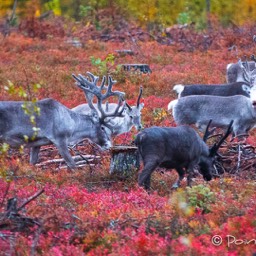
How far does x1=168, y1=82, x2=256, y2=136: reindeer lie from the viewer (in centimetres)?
1356

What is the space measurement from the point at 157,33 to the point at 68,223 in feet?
73.1

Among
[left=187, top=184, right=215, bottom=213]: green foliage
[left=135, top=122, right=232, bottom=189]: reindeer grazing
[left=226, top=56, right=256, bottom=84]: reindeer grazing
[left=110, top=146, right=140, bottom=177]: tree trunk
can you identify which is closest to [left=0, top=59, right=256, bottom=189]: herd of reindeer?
[left=135, top=122, right=232, bottom=189]: reindeer grazing

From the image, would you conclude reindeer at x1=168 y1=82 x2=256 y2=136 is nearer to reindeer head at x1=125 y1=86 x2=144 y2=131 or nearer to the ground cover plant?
the ground cover plant

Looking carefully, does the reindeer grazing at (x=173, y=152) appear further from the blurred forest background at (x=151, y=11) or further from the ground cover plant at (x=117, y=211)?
the blurred forest background at (x=151, y=11)

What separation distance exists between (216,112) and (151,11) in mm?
17797

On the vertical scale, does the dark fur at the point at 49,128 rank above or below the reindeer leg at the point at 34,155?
above

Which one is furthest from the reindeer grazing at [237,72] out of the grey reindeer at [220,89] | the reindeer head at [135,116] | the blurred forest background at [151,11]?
the blurred forest background at [151,11]

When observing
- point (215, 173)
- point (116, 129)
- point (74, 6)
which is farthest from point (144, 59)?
point (74, 6)

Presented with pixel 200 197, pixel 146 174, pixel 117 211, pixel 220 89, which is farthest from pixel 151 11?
pixel 117 211

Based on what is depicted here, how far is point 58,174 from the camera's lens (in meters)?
9.80

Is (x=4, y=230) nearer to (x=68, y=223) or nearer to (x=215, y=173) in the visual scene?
(x=68, y=223)

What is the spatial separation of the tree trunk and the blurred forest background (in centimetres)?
1933

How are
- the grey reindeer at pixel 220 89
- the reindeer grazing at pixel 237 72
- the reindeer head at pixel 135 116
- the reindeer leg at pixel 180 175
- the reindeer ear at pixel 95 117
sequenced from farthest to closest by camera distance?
1. the reindeer grazing at pixel 237 72
2. the grey reindeer at pixel 220 89
3. the reindeer head at pixel 135 116
4. the reindeer ear at pixel 95 117
5. the reindeer leg at pixel 180 175

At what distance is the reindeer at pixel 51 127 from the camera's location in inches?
404
